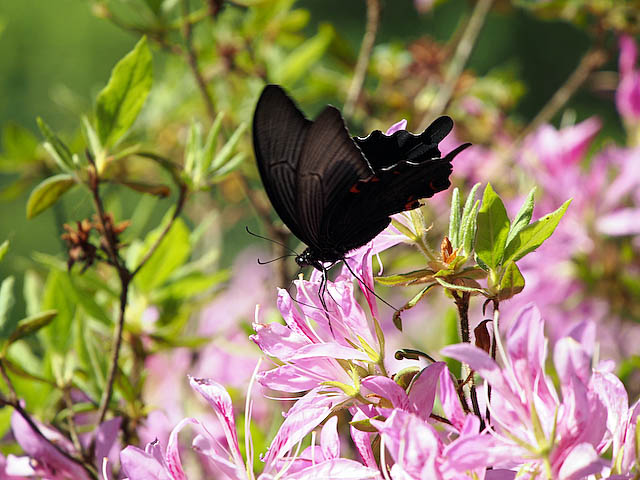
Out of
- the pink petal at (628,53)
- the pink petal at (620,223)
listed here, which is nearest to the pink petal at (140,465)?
the pink petal at (620,223)

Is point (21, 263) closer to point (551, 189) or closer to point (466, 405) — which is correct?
point (466, 405)

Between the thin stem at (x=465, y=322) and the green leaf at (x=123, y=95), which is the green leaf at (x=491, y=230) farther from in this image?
the green leaf at (x=123, y=95)

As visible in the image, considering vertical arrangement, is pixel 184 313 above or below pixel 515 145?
below

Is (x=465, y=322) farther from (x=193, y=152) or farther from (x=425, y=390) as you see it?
(x=193, y=152)

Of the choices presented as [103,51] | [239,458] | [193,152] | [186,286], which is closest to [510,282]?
[239,458]

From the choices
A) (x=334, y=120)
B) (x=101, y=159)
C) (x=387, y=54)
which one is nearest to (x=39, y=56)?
(x=387, y=54)

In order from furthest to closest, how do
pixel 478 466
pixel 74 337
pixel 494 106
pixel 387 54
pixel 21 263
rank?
1. pixel 494 106
2. pixel 387 54
3. pixel 21 263
4. pixel 74 337
5. pixel 478 466

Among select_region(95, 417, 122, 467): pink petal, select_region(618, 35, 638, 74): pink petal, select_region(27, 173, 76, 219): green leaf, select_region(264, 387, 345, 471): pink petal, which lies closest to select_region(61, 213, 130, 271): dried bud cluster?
select_region(27, 173, 76, 219): green leaf
